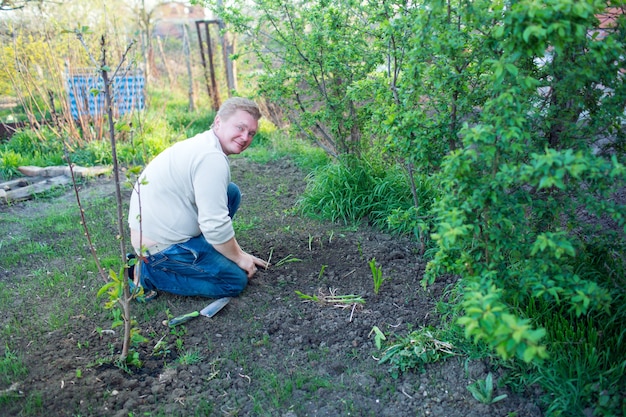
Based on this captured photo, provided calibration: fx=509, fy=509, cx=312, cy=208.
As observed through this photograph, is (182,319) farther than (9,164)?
No

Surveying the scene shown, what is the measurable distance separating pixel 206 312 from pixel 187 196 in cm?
73

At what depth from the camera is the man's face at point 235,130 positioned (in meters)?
3.18

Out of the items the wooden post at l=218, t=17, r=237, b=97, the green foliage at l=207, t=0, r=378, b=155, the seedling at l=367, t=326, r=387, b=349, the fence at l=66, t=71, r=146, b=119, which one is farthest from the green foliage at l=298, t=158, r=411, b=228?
the wooden post at l=218, t=17, r=237, b=97

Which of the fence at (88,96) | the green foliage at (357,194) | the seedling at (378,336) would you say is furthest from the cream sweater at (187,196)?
the fence at (88,96)

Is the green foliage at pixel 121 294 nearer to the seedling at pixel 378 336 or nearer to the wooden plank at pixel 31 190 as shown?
the seedling at pixel 378 336

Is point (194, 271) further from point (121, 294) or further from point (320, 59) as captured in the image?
point (320, 59)

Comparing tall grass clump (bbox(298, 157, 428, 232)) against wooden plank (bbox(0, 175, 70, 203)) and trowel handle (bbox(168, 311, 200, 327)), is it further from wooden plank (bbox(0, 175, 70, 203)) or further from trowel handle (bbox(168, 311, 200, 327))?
wooden plank (bbox(0, 175, 70, 203))

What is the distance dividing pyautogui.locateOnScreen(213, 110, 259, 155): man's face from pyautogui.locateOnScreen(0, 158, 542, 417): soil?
0.97 m

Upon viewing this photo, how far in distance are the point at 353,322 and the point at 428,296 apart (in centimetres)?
54

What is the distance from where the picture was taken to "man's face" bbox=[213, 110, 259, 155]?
3.18 metres

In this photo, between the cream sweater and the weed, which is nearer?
the weed

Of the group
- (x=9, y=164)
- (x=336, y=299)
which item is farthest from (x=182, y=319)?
(x=9, y=164)

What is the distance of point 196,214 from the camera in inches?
129

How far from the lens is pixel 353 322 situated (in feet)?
9.88
